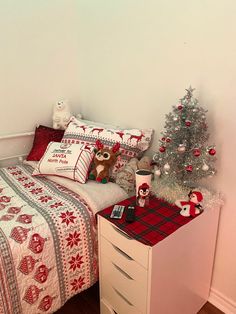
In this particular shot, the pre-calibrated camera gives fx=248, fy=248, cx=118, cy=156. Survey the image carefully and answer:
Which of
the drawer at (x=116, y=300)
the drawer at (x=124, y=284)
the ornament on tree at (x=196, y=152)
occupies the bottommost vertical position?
the drawer at (x=116, y=300)

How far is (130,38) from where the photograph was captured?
1581 millimetres

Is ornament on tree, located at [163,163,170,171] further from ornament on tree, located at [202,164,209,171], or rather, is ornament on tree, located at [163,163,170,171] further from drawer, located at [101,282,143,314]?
drawer, located at [101,282,143,314]

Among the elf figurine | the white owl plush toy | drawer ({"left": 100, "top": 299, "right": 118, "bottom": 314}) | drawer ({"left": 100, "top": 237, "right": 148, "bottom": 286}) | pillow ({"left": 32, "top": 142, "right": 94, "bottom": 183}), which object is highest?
the white owl plush toy

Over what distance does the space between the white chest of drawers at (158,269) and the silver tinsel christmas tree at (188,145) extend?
24 cm

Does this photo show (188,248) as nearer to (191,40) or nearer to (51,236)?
(51,236)

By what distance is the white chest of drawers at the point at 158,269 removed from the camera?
1.04 m

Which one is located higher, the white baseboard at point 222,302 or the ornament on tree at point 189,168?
the ornament on tree at point 189,168

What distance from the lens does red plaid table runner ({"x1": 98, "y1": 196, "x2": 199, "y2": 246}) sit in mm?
1034

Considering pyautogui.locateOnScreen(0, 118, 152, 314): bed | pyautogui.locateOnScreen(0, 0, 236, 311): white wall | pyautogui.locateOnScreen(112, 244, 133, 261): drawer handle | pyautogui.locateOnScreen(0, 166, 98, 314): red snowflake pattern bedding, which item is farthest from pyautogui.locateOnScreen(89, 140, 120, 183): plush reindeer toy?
pyautogui.locateOnScreen(112, 244, 133, 261): drawer handle

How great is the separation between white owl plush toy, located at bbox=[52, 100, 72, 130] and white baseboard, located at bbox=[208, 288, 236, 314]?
1.53 meters

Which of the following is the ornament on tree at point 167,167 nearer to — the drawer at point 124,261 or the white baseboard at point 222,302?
the drawer at point 124,261

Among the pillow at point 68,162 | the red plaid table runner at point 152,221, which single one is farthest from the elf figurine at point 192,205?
the pillow at point 68,162

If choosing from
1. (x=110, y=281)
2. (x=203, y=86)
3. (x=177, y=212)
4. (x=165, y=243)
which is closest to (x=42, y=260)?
(x=110, y=281)

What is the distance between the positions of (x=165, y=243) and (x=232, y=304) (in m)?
0.72
